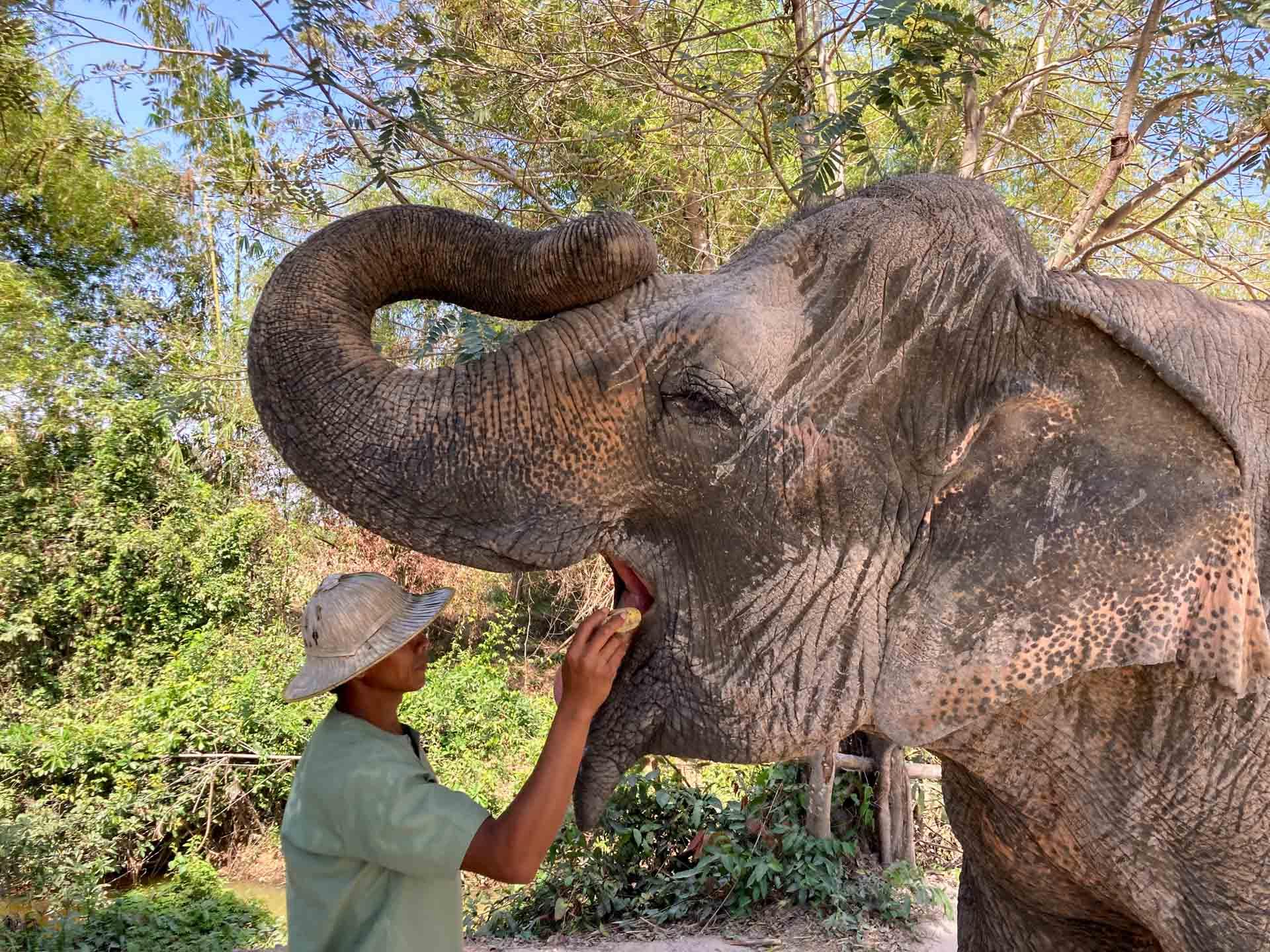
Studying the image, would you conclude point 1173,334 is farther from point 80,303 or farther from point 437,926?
point 80,303

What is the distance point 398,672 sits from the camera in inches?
67.5

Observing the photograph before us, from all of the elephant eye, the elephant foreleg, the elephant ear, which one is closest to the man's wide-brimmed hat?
the elephant eye

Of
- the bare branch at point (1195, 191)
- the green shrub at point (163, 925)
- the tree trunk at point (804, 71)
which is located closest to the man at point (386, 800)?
the tree trunk at point (804, 71)

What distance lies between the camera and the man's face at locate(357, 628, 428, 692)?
66.9 inches

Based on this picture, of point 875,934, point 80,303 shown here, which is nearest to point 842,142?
point 875,934

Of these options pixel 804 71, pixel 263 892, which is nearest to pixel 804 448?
pixel 804 71

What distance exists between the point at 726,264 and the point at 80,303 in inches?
554

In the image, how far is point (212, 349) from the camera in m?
12.2

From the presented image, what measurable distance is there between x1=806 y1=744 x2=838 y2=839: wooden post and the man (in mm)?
3778

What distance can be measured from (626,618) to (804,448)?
403mm

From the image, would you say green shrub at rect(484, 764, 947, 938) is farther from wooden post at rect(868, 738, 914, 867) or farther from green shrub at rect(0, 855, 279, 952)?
green shrub at rect(0, 855, 279, 952)

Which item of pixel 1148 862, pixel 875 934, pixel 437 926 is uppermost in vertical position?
pixel 1148 862

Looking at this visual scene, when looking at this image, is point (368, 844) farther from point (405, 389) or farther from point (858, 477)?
point (858, 477)

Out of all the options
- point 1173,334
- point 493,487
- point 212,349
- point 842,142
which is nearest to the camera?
point 493,487
